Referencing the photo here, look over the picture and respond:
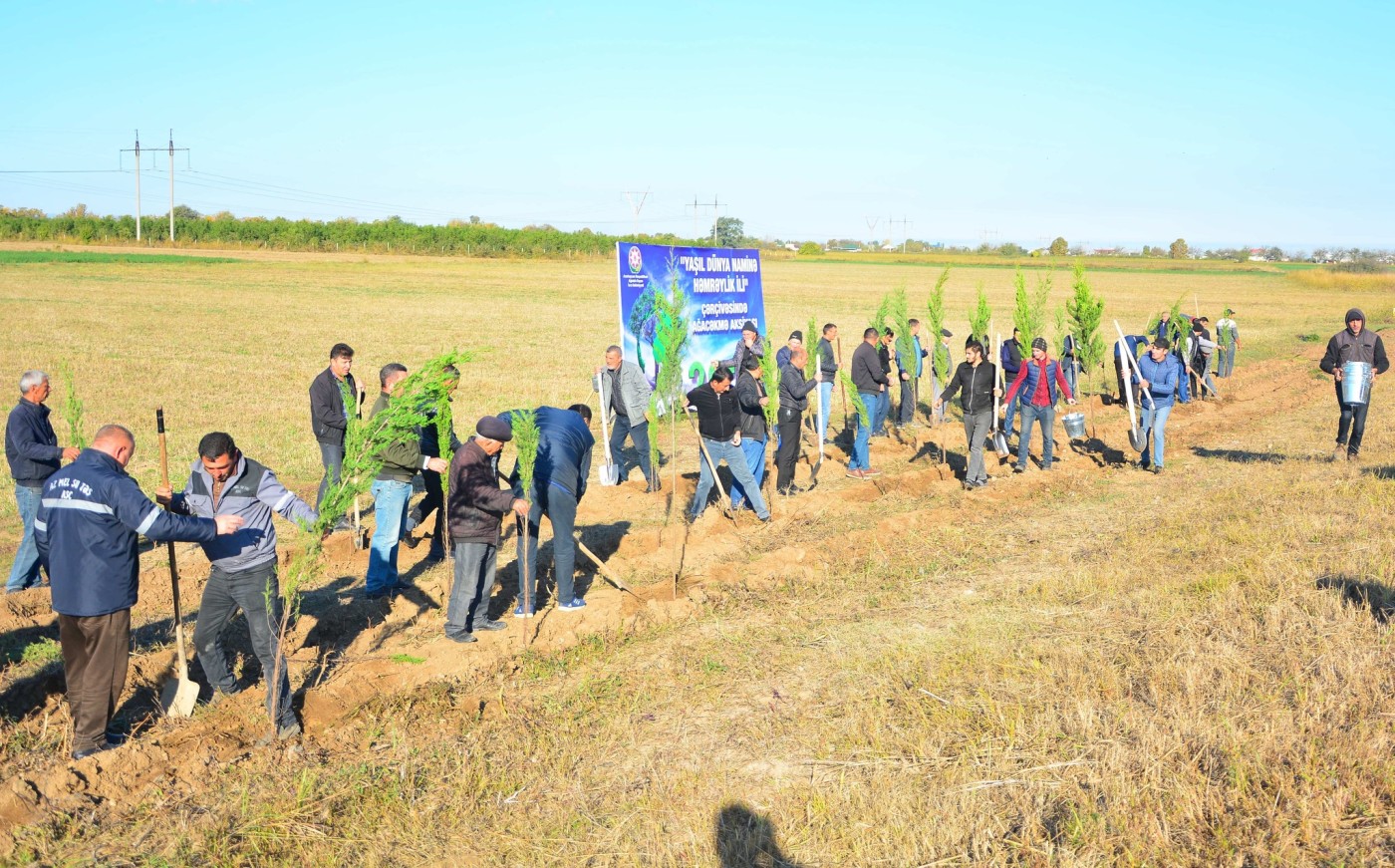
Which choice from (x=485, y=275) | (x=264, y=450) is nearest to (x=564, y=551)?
(x=264, y=450)

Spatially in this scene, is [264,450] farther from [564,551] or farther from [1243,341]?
[1243,341]

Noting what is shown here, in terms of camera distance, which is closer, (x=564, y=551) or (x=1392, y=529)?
(x=564, y=551)

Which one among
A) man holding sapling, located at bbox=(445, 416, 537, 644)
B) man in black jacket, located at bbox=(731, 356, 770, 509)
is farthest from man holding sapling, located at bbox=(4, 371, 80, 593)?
man in black jacket, located at bbox=(731, 356, 770, 509)

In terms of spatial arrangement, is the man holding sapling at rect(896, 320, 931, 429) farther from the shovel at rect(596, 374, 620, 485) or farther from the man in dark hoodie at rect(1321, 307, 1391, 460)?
the man in dark hoodie at rect(1321, 307, 1391, 460)

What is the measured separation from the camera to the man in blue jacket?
5.89 meters

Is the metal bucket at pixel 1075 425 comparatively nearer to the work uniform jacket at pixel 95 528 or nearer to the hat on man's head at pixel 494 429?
the hat on man's head at pixel 494 429

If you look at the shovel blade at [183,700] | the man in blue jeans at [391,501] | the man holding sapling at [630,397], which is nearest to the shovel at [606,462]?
the man holding sapling at [630,397]

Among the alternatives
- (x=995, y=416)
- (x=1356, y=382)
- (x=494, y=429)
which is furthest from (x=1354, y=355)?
(x=494, y=429)

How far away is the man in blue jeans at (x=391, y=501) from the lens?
29.6 ft

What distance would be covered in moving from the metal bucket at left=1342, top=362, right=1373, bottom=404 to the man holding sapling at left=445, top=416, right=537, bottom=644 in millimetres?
10553

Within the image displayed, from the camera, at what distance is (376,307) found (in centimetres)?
4188

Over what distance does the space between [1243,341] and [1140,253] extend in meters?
103

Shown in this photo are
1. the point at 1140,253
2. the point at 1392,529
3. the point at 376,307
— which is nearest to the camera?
the point at 1392,529

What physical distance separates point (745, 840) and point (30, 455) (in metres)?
6.93
